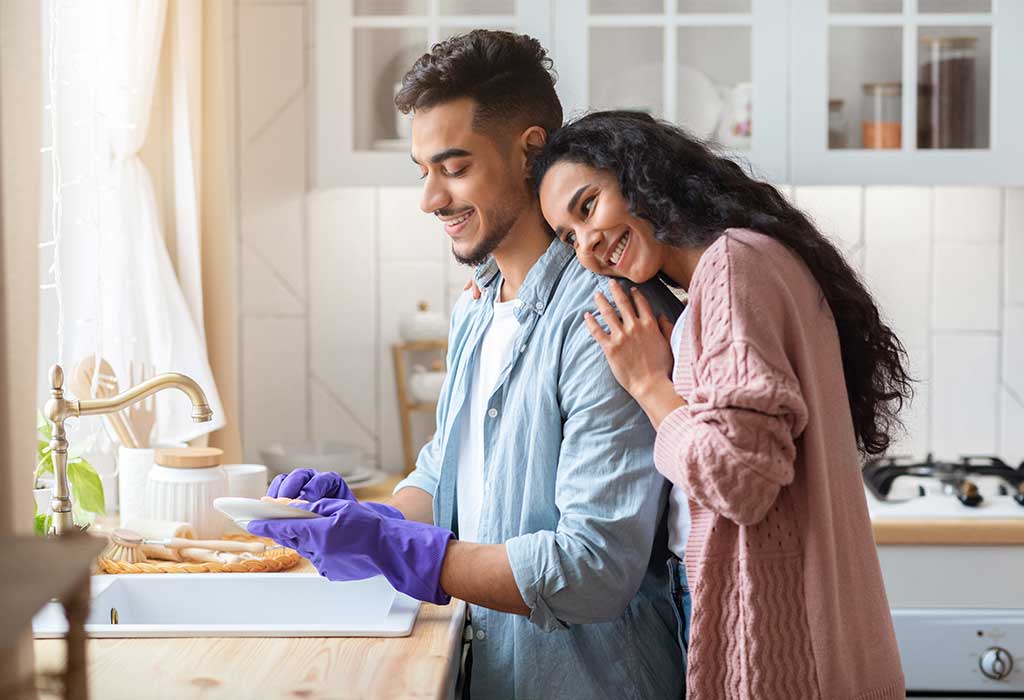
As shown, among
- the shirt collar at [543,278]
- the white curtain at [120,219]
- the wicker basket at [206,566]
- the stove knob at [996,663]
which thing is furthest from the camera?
the stove knob at [996,663]

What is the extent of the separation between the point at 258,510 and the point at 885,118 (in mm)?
1799

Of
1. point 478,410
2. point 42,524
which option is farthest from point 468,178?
point 42,524

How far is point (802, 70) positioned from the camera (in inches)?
101

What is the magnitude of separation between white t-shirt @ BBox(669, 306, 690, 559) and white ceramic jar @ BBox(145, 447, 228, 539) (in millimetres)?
848

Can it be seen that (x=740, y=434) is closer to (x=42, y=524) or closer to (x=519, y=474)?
(x=519, y=474)

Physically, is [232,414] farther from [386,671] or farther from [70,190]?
[386,671]

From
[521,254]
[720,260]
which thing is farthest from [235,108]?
[720,260]

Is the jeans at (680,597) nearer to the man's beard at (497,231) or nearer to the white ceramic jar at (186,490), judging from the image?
the man's beard at (497,231)

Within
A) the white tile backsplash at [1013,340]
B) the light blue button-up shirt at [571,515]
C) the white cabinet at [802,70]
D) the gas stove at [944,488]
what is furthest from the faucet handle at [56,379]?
the white tile backsplash at [1013,340]

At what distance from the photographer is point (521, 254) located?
1629 mm

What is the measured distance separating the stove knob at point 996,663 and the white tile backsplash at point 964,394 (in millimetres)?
713

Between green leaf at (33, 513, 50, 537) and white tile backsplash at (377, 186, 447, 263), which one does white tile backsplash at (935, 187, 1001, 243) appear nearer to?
white tile backsplash at (377, 186, 447, 263)

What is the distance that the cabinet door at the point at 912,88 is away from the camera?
2.55m

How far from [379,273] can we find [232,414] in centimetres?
60
